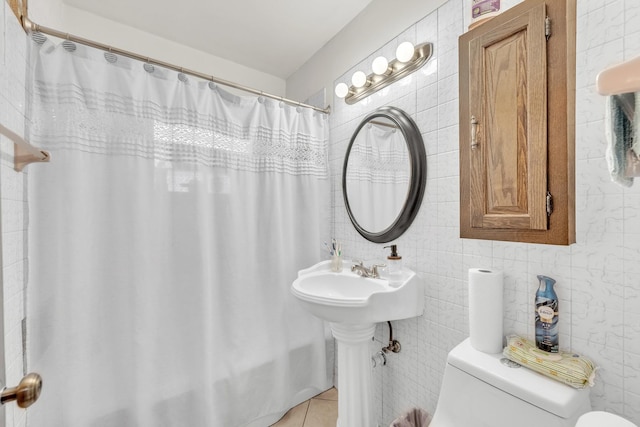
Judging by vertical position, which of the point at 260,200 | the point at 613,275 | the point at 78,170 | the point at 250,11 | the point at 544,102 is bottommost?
the point at 613,275

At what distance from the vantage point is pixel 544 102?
2.55 ft

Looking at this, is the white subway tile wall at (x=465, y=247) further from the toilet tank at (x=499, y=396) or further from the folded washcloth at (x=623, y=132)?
the folded washcloth at (x=623, y=132)

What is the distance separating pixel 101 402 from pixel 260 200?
4.03 feet

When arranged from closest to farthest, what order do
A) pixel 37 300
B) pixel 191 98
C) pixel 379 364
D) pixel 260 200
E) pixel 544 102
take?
1. pixel 544 102
2. pixel 37 300
3. pixel 191 98
4. pixel 379 364
5. pixel 260 200

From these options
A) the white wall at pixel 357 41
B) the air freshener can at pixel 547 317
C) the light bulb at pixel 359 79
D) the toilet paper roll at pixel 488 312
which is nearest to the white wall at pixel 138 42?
the white wall at pixel 357 41

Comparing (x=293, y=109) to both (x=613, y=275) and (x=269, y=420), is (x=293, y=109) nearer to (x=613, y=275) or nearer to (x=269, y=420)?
(x=613, y=275)

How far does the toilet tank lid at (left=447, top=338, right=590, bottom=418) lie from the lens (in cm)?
75

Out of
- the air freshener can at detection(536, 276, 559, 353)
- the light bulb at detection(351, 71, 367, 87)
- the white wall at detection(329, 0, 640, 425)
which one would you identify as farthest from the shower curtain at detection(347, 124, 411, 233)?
the air freshener can at detection(536, 276, 559, 353)

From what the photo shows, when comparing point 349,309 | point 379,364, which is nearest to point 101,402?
point 349,309

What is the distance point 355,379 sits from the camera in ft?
4.57

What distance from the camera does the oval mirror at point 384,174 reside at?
1363mm

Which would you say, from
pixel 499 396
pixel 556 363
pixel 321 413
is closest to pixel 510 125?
pixel 556 363

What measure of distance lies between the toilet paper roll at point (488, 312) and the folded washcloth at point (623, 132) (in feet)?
2.02

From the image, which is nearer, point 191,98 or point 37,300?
point 37,300
